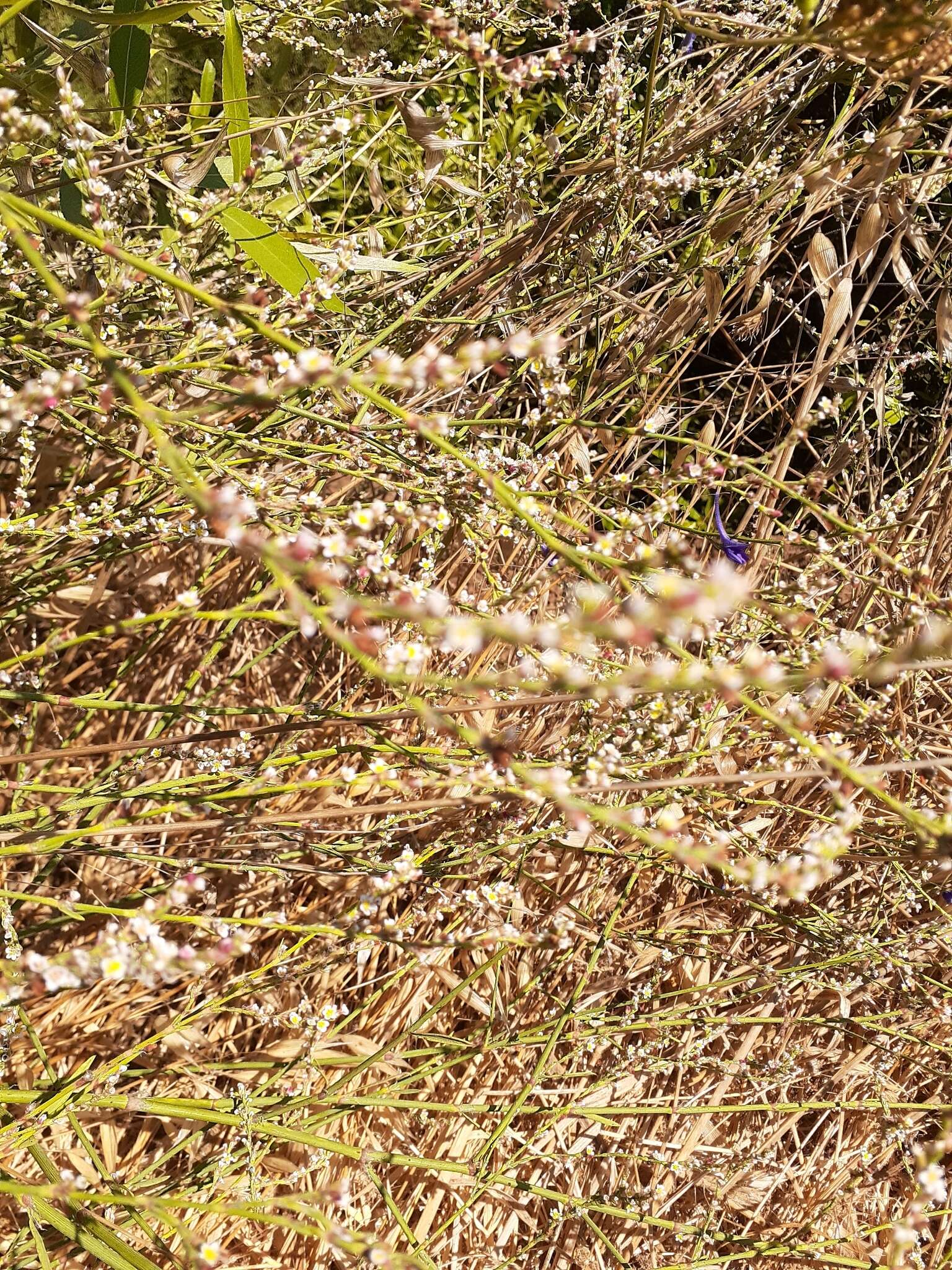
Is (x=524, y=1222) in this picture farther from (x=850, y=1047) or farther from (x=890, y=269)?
(x=890, y=269)

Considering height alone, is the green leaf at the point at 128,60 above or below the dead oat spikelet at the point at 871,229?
above

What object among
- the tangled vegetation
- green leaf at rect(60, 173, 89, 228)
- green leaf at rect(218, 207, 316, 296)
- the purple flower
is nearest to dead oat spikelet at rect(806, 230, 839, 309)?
the tangled vegetation

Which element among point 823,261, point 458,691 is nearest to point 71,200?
point 458,691

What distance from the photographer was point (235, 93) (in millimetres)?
1119

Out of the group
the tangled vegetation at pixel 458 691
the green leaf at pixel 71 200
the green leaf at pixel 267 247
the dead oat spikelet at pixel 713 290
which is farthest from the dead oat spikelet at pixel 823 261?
the green leaf at pixel 71 200

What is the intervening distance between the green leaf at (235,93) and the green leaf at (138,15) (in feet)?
0.15

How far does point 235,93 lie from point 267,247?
0.58ft

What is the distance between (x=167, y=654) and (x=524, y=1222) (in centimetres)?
131

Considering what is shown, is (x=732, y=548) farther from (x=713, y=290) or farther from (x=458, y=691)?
(x=458, y=691)

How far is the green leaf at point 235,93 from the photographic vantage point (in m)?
1.08

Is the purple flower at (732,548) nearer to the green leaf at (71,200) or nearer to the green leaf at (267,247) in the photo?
the green leaf at (267,247)

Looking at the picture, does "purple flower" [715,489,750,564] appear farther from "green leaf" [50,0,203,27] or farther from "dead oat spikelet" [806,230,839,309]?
"green leaf" [50,0,203,27]

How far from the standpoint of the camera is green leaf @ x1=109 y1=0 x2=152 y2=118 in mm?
1162

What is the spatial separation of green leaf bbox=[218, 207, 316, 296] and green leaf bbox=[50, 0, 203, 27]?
21 centimetres
